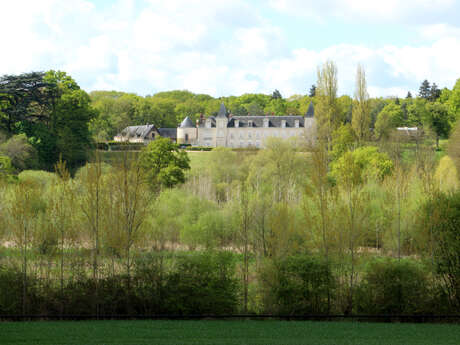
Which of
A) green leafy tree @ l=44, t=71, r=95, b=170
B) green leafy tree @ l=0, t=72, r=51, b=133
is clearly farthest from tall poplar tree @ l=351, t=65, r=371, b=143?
green leafy tree @ l=0, t=72, r=51, b=133

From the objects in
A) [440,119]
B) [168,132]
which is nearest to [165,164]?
[440,119]

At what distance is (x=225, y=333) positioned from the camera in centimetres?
→ 954

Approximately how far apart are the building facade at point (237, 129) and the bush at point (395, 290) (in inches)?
2160

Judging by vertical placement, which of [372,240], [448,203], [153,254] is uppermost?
[448,203]

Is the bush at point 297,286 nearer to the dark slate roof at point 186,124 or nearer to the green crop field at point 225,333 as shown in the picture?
the green crop field at point 225,333

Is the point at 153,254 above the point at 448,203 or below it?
below

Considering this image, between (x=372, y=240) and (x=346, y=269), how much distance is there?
9.22 metres

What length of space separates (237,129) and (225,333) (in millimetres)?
58934

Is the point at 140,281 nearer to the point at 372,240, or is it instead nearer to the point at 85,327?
the point at 85,327

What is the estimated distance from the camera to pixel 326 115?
39719 mm

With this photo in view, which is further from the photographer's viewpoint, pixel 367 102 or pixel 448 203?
pixel 367 102

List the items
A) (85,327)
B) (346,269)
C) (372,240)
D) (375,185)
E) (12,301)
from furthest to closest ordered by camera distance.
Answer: (375,185) → (372,240) → (346,269) → (12,301) → (85,327)

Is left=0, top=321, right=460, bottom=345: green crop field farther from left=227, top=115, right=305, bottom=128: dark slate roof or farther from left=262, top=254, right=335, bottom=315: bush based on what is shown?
left=227, top=115, right=305, bottom=128: dark slate roof

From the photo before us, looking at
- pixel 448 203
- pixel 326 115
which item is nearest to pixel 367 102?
pixel 326 115
